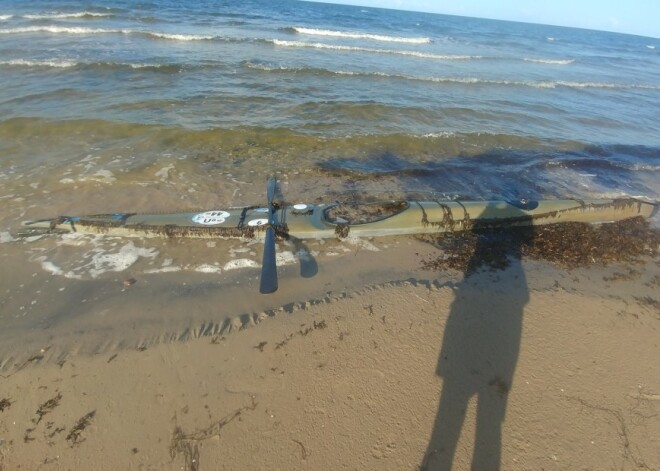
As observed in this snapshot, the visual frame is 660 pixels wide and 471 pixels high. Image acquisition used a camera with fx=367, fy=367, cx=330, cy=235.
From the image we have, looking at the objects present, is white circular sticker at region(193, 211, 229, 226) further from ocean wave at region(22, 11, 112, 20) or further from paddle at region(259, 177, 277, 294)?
ocean wave at region(22, 11, 112, 20)

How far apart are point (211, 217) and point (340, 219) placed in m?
2.24

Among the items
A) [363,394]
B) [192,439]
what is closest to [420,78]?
[363,394]

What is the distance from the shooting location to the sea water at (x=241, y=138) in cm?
587

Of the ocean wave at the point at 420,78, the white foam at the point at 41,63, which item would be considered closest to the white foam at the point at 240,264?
the ocean wave at the point at 420,78

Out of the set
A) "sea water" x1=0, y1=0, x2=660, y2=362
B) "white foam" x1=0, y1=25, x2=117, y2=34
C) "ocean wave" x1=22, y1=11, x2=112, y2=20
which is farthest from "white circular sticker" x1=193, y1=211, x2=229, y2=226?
"ocean wave" x1=22, y1=11, x2=112, y2=20

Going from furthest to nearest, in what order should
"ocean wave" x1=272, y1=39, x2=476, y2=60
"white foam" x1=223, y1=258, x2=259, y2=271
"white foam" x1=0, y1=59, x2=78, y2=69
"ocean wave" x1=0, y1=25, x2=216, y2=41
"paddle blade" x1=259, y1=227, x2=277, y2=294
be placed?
"ocean wave" x1=272, y1=39, x2=476, y2=60, "ocean wave" x1=0, y1=25, x2=216, y2=41, "white foam" x1=0, y1=59, x2=78, y2=69, "white foam" x1=223, y1=258, x2=259, y2=271, "paddle blade" x1=259, y1=227, x2=277, y2=294

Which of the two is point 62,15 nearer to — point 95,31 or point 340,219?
point 95,31

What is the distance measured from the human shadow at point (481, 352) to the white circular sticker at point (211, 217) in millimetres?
3907

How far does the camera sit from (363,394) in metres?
3.77

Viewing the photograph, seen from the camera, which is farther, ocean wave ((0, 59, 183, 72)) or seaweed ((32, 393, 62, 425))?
ocean wave ((0, 59, 183, 72))

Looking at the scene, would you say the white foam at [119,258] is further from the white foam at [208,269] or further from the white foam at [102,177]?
the white foam at [102,177]

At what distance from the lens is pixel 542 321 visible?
187 inches

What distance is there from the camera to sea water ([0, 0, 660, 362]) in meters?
5.87

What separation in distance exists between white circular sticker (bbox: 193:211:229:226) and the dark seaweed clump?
3.43 meters
